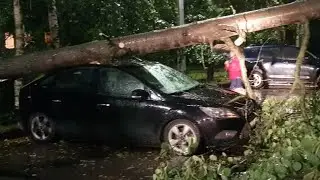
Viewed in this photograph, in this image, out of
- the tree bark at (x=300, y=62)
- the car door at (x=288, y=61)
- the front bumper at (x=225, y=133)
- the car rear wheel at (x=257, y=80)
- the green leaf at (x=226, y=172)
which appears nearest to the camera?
the green leaf at (x=226, y=172)

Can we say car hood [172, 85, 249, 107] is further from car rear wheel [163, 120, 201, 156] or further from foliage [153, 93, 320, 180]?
foliage [153, 93, 320, 180]

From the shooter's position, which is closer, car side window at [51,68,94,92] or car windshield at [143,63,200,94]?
car windshield at [143,63,200,94]

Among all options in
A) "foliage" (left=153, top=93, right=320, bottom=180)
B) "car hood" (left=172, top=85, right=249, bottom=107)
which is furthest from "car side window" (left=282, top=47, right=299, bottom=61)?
"foliage" (left=153, top=93, right=320, bottom=180)

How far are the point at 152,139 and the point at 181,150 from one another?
87 cm

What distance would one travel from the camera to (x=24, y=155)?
8.44m

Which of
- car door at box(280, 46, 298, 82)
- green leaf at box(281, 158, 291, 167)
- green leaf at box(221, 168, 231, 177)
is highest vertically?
car door at box(280, 46, 298, 82)

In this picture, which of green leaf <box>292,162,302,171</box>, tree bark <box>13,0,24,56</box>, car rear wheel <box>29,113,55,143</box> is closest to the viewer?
green leaf <box>292,162,302,171</box>

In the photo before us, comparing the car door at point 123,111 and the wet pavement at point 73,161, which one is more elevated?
the car door at point 123,111

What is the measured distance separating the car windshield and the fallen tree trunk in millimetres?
900

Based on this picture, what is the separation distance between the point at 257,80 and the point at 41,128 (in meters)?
10.0

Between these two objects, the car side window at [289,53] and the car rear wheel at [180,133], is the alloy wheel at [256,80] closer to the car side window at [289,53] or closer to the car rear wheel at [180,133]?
the car side window at [289,53]

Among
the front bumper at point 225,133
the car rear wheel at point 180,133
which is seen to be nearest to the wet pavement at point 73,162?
the car rear wheel at point 180,133

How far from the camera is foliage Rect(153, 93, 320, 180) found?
2.97 metres

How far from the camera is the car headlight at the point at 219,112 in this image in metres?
7.63
